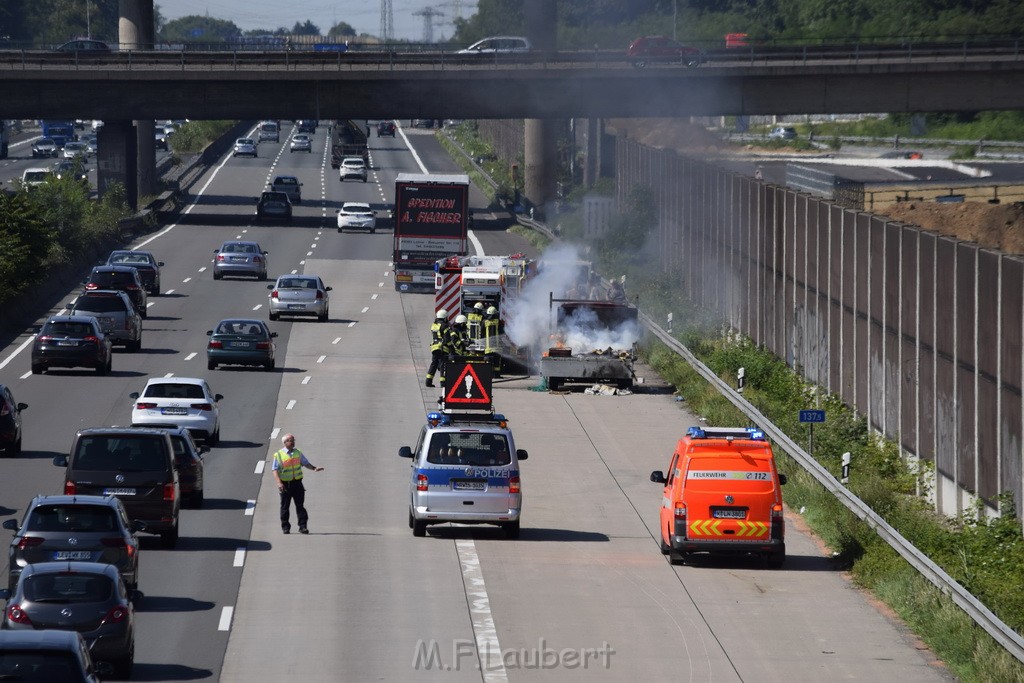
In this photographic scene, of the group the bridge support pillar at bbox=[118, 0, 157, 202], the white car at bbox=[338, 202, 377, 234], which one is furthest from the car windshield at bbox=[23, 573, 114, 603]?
the bridge support pillar at bbox=[118, 0, 157, 202]

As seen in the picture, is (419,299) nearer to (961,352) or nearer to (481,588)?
(961,352)

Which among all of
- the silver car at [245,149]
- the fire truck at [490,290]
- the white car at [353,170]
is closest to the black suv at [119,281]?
the fire truck at [490,290]

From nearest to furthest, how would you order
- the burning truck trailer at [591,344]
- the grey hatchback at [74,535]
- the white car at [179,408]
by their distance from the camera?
the grey hatchback at [74,535] < the white car at [179,408] < the burning truck trailer at [591,344]

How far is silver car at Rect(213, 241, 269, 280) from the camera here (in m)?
70.9

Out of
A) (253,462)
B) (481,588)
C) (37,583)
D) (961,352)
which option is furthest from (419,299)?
(37,583)

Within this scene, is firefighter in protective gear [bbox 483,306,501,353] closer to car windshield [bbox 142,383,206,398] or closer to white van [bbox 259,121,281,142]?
car windshield [bbox 142,383,206,398]

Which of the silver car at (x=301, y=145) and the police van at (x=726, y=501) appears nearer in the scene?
the police van at (x=726, y=501)

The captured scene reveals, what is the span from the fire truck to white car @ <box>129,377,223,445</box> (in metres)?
12.2

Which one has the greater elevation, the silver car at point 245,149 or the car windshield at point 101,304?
the silver car at point 245,149

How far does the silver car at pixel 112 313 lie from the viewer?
5053 centimetres

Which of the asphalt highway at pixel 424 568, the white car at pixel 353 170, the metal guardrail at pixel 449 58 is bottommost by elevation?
the asphalt highway at pixel 424 568

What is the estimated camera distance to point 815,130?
504 ft

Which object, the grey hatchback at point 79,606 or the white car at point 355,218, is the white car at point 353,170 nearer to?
the white car at point 355,218

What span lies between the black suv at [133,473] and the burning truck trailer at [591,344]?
19815mm
